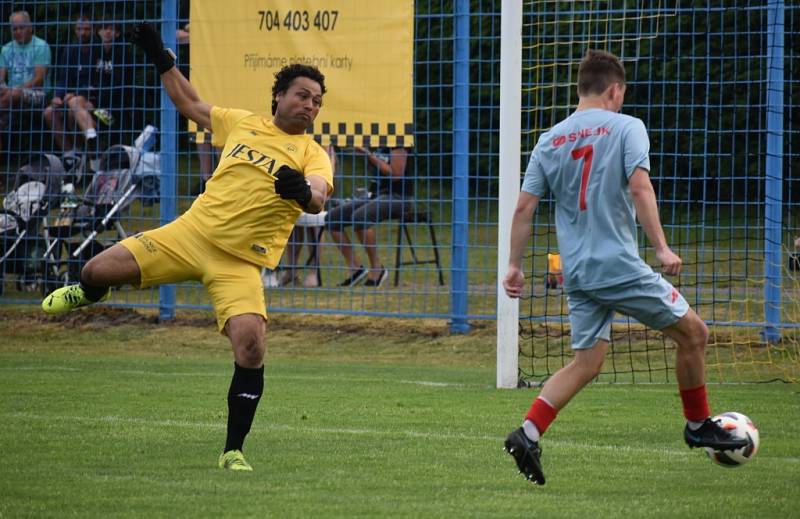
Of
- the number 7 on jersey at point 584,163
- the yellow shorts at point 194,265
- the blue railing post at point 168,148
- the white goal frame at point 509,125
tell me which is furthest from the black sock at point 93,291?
the blue railing post at point 168,148

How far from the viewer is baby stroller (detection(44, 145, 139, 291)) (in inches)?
586

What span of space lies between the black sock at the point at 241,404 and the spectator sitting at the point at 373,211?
6882 millimetres

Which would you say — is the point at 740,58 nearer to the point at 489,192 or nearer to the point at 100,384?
the point at 489,192

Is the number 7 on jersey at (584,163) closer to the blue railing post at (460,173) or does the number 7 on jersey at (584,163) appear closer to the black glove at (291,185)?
the black glove at (291,185)

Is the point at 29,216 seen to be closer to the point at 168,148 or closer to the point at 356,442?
the point at 168,148

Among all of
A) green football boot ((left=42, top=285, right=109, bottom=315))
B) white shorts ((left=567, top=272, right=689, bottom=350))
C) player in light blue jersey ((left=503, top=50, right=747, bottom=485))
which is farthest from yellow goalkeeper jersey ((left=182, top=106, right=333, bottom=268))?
white shorts ((left=567, top=272, right=689, bottom=350))

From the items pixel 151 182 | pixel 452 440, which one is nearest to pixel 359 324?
pixel 151 182

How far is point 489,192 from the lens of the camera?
46.2 ft

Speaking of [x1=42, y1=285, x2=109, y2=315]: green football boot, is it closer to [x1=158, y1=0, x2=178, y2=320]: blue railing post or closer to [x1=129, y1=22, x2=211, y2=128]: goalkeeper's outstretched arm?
[x1=129, y1=22, x2=211, y2=128]: goalkeeper's outstretched arm

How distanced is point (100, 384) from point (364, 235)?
423cm

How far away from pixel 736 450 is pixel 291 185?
2454 millimetres

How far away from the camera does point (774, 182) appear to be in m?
12.6

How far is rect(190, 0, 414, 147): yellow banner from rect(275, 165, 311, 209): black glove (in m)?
6.61

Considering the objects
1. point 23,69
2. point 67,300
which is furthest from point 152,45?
point 23,69
